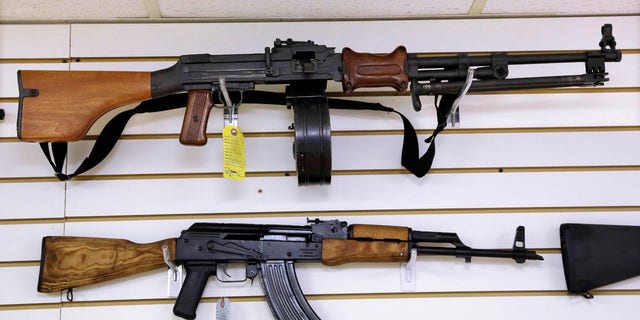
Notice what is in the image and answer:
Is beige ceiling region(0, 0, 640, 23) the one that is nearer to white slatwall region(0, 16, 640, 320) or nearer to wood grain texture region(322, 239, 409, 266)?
white slatwall region(0, 16, 640, 320)

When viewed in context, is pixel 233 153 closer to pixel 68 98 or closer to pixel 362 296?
pixel 68 98

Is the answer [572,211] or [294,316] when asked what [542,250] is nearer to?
[572,211]

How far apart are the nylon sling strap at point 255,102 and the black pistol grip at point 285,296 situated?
0.59 metres

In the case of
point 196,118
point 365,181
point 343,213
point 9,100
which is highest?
point 9,100

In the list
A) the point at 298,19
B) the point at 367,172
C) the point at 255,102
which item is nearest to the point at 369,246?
the point at 367,172

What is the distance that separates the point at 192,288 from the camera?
200cm

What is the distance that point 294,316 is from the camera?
2.01 m

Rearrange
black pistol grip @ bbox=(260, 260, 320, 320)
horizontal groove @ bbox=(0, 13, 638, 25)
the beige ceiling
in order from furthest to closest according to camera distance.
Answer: horizontal groove @ bbox=(0, 13, 638, 25) < the beige ceiling < black pistol grip @ bbox=(260, 260, 320, 320)

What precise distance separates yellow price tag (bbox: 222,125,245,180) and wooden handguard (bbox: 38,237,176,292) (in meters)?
0.33

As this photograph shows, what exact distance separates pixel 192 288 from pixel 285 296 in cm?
32

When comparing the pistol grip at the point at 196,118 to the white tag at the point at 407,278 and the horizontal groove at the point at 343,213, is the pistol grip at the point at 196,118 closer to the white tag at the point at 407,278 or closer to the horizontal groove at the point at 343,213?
the horizontal groove at the point at 343,213

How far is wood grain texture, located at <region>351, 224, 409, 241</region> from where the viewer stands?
6.62 feet

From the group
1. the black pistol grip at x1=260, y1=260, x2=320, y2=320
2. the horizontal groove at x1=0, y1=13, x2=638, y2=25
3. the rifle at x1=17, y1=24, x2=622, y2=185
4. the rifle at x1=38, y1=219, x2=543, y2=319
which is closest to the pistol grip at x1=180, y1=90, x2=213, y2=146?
the rifle at x1=17, y1=24, x2=622, y2=185

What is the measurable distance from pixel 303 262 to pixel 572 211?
1.02m
